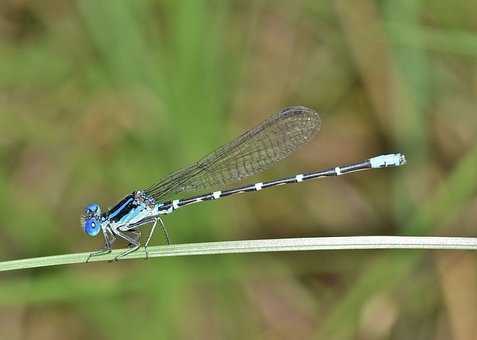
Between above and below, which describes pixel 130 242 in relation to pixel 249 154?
below

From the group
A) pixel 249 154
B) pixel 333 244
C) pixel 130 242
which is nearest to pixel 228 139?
pixel 249 154

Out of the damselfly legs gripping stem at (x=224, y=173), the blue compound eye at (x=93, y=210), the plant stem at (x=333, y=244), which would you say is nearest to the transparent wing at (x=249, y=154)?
the damselfly legs gripping stem at (x=224, y=173)

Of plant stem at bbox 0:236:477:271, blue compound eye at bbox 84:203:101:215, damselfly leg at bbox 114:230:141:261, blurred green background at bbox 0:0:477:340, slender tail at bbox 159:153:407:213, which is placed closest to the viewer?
plant stem at bbox 0:236:477:271

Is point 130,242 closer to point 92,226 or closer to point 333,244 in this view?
point 92,226

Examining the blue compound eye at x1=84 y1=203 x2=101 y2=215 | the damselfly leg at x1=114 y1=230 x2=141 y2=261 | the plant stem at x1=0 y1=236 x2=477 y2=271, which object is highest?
the blue compound eye at x1=84 y1=203 x2=101 y2=215

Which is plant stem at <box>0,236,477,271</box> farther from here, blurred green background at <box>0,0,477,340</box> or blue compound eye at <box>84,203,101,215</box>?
blurred green background at <box>0,0,477,340</box>

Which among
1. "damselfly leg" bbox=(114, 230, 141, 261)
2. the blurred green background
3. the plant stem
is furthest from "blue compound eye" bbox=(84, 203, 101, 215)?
the plant stem

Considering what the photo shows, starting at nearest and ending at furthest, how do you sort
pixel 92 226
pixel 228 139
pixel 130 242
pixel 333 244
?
pixel 333 244 < pixel 130 242 < pixel 92 226 < pixel 228 139
